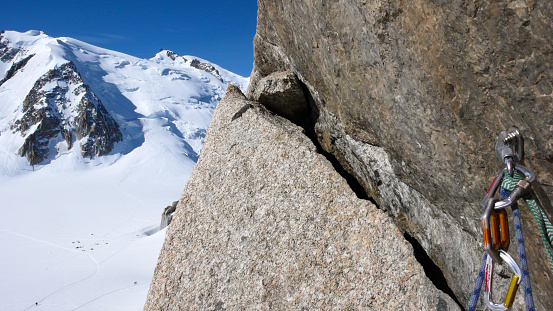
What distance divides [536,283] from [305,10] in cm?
435

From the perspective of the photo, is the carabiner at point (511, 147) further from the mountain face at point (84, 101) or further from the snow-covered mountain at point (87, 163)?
the mountain face at point (84, 101)

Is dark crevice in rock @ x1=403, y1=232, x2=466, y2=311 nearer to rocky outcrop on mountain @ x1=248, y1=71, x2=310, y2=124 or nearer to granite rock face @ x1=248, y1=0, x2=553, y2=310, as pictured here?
granite rock face @ x1=248, y1=0, x2=553, y2=310

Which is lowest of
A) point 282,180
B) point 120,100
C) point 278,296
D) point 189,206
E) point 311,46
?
point 278,296

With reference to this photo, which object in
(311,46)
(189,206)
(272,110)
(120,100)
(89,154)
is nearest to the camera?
(311,46)

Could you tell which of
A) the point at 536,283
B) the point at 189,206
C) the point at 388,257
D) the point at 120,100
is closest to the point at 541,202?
the point at 536,283

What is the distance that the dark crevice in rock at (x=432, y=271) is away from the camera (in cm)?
457

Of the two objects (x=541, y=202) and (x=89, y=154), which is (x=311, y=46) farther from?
(x=89, y=154)

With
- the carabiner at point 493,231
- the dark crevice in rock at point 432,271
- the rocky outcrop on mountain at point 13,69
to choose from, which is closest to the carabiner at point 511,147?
the carabiner at point 493,231

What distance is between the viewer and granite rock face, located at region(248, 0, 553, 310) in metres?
2.67

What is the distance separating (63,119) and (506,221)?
141851 millimetres

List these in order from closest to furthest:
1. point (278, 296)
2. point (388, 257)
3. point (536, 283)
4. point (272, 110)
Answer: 1. point (536, 283)
2. point (388, 257)
3. point (278, 296)
4. point (272, 110)

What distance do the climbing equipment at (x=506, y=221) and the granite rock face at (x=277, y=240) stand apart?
5.28 feet

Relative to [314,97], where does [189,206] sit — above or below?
below

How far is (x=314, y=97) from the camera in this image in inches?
275
